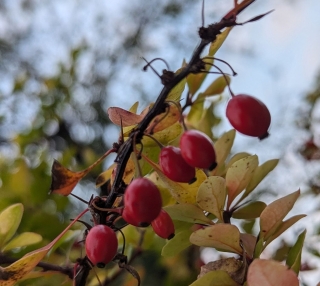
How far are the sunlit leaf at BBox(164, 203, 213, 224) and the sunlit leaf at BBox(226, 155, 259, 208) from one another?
0.17ft

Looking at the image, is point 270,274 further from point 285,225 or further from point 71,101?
point 71,101

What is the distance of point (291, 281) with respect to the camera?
0.27m

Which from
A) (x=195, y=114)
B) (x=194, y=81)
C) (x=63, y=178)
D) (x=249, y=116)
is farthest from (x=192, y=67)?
(x=195, y=114)

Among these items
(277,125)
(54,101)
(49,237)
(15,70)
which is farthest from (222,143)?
(15,70)

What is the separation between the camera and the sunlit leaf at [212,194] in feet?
1.12

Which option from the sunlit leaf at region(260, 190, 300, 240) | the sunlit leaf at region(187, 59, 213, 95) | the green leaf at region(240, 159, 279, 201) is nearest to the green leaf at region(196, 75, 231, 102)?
the sunlit leaf at region(187, 59, 213, 95)

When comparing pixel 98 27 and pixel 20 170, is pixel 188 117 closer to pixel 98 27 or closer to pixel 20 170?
pixel 20 170

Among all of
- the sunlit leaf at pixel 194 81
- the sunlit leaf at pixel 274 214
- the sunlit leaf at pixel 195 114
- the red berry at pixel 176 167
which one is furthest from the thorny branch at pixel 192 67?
the sunlit leaf at pixel 195 114

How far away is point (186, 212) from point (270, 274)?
11cm

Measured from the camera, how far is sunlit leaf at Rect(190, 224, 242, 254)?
0.32m

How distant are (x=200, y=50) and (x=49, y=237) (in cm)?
51

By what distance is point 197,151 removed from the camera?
11.1 inches

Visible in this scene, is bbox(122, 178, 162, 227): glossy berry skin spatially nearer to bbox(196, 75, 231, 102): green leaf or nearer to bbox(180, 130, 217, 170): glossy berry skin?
bbox(180, 130, 217, 170): glossy berry skin

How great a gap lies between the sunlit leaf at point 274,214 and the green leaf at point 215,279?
65 mm
